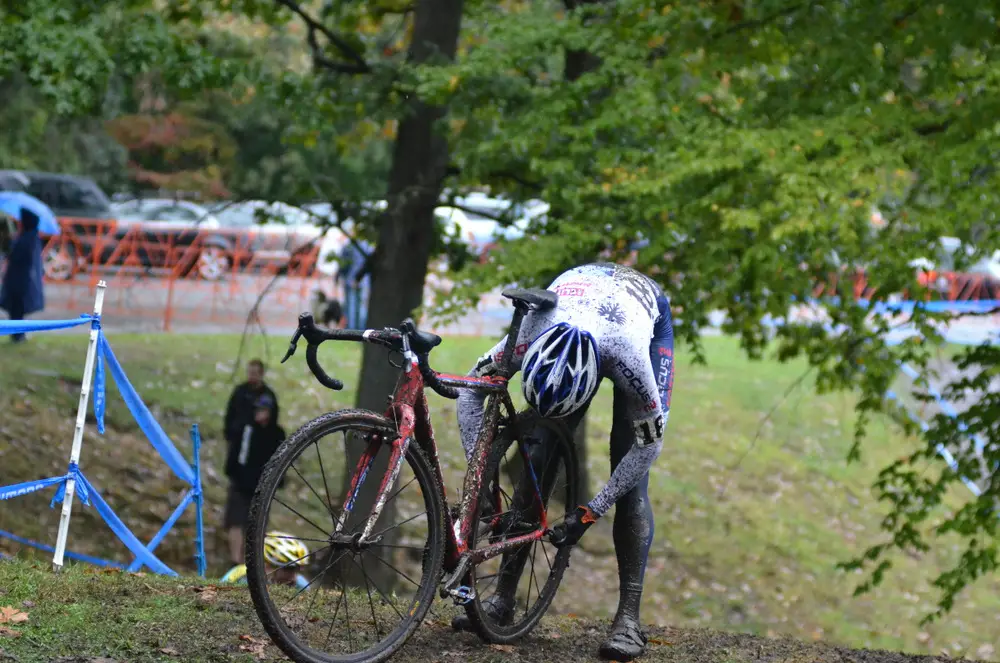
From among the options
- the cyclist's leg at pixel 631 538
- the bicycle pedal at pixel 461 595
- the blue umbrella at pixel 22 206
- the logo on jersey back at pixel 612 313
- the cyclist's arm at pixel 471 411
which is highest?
the blue umbrella at pixel 22 206

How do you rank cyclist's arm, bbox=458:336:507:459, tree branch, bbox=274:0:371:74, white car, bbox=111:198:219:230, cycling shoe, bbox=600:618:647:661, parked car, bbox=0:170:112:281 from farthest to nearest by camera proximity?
white car, bbox=111:198:219:230
parked car, bbox=0:170:112:281
tree branch, bbox=274:0:371:74
cycling shoe, bbox=600:618:647:661
cyclist's arm, bbox=458:336:507:459

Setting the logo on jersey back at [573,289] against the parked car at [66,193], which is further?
the parked car at [66,193]

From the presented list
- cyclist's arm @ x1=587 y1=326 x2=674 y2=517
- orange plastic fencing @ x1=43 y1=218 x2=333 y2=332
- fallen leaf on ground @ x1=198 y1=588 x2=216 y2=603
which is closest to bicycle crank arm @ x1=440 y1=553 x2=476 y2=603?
cyclist's arm @ x1=587 y1=326 x2=674 y2=517

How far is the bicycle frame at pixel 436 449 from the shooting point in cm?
446

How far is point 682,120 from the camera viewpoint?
10.5 meters

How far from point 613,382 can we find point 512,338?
41 centimetres

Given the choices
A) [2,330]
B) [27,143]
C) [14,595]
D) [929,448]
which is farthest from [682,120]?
[27,143]

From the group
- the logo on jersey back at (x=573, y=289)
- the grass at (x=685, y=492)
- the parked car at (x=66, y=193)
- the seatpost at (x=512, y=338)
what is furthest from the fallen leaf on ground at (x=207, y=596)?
the parked car at (x=66, y=193)

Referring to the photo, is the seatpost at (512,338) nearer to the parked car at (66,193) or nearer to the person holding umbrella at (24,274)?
the person holding umbrella at (24,274)

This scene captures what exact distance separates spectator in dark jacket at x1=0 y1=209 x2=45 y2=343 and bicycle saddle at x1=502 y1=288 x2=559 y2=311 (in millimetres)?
12180

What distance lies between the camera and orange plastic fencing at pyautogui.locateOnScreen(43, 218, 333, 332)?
21062 mm

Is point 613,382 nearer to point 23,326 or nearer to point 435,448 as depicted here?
point 435,448

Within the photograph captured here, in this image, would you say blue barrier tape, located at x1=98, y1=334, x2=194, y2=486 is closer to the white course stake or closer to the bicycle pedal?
the white course stake

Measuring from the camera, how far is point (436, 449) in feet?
16.0
